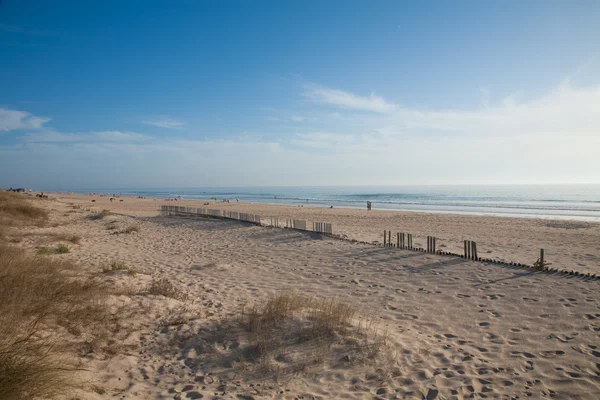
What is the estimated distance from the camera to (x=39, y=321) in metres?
4.89

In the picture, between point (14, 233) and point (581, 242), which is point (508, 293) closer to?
point (581, 242)

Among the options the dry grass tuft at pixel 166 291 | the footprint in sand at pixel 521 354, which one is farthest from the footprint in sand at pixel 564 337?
the dry grass tuft at pixel 166 291

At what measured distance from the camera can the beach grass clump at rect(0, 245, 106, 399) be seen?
331cm

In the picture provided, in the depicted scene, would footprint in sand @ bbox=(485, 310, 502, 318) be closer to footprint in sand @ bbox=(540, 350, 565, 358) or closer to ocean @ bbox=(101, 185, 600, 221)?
footprint in sand @ bbox=(540, 350, 565, 358)

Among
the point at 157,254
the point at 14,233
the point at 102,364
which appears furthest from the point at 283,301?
the point at 14,233

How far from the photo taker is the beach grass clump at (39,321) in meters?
3.31

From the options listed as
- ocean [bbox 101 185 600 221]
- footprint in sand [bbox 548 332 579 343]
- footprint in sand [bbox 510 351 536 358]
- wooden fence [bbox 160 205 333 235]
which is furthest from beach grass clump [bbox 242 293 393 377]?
ocean [bbox 101 185 600 221]

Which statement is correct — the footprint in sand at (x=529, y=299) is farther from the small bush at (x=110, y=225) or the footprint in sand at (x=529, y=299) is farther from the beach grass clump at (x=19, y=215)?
the beach grass clump at (x=19, y=215)

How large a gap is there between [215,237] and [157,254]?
4.04m

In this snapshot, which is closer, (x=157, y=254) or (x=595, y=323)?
(x=595, y=323)

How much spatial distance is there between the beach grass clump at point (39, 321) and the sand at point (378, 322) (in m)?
0.50

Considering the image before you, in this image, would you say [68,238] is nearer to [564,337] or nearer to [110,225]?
[110,225]

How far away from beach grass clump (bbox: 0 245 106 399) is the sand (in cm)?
50

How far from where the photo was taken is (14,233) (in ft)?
47.3
